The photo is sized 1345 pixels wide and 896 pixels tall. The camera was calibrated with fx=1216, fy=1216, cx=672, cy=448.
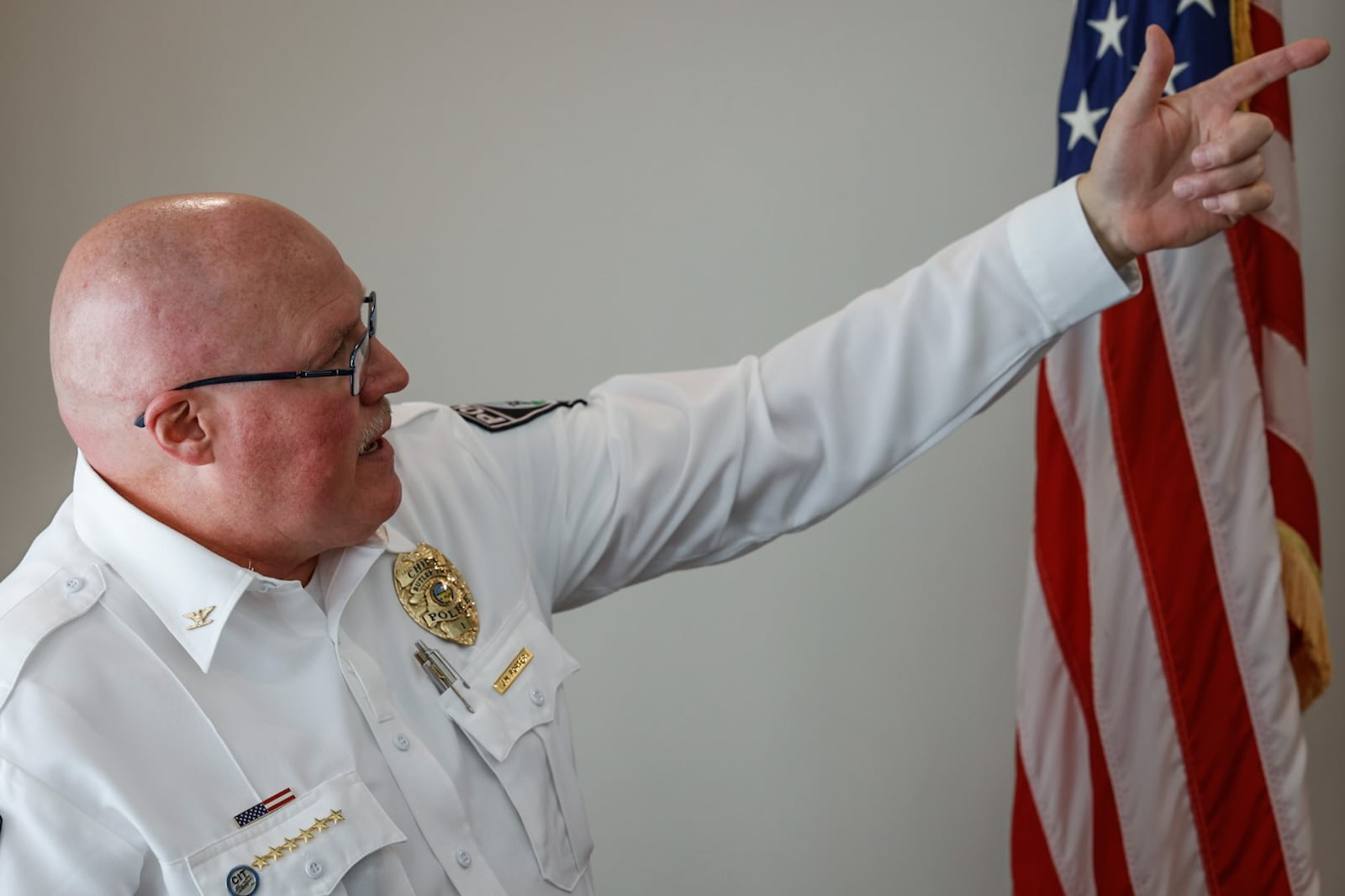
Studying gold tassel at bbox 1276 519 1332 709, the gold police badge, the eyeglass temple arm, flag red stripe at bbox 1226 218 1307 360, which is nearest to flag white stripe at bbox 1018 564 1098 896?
gold tassel at bbox 1276 519 1332 709

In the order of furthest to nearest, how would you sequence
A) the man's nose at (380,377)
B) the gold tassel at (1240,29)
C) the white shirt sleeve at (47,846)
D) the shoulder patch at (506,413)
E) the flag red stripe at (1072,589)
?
the flag red stripe at (1072,589) < the gold tassel at (1240,29) < the shoulder patch at (506,413) < the man's nose at (380,377) < the white shirt sleeve at (47,846)

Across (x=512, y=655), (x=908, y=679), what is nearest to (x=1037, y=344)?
(x=512, y=655)

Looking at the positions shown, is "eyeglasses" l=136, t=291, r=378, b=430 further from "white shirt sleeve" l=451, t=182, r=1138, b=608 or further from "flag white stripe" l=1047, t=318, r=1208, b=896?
"flag white stripe" l=1047, t=318, r=1208, b=896

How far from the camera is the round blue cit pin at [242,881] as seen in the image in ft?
3.23

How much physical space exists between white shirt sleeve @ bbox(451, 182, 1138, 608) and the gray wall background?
3.05ft

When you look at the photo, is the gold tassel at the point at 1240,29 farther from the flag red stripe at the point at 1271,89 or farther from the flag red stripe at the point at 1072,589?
the flag red stripe at the point at 1072,589

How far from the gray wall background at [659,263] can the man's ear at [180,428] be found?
1.41 metres

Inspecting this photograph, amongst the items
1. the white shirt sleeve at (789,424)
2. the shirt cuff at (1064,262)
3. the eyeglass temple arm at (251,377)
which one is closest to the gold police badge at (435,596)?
the white shirt sleeve at (789,424)

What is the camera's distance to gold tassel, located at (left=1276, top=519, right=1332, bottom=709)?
168cm

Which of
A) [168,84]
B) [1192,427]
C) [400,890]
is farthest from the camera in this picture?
[168,84]

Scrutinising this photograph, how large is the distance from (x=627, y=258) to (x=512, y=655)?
1.29m

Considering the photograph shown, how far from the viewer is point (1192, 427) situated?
1.67 meters

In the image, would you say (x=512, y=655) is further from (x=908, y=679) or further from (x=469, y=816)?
(x=908, y=679)

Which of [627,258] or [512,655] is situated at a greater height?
[627,258]
